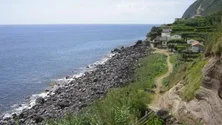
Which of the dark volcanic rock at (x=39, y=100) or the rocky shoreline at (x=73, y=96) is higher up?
the rocky shoreline at (x=73, y=96)

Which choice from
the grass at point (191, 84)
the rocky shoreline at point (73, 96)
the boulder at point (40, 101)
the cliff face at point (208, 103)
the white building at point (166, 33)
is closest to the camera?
the cliff face at point (208, 103)

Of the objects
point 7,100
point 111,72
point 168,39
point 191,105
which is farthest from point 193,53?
point 191,105

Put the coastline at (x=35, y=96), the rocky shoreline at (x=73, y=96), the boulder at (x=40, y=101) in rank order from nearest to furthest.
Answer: the rocky shoreline at (x=73, y=96)
the coastline at (x=35, y=96)
the boulder at (x=40, y=101)

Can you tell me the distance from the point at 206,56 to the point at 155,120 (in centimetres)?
1155

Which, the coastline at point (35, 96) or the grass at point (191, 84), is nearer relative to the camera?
the grass at point (191, 84)

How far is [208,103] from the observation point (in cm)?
2430

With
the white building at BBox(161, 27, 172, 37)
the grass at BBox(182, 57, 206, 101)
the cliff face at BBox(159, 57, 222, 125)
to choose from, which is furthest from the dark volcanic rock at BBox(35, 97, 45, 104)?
the white building at BBox(161, 27, 172, 37)

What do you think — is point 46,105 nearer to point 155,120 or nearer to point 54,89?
point 54,89

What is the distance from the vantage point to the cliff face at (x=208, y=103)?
23266 millimetres

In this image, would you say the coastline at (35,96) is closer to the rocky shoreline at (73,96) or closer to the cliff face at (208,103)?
the rocky shoreline at (73,96)

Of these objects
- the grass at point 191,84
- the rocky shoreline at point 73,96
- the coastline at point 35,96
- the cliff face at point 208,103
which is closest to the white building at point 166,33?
the rocky shoreline at point 73,96

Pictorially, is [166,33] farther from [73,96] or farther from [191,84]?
[191,84]

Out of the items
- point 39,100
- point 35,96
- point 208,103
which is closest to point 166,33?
point 35,96

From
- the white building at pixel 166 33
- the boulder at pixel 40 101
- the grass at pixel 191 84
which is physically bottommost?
the boulder at pixel 40 101
